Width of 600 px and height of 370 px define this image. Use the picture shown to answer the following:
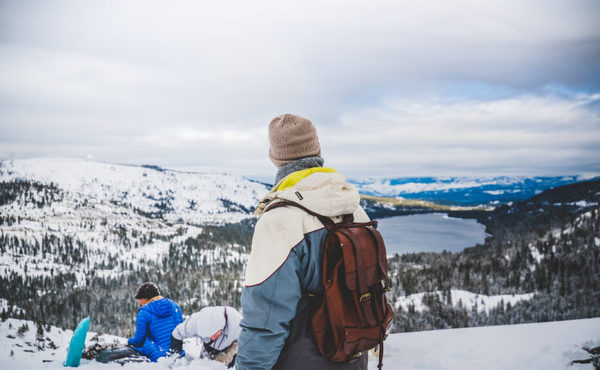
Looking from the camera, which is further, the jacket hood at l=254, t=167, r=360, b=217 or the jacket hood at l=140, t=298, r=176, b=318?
the jacket hood at l=140, t=298, r=176, b=318

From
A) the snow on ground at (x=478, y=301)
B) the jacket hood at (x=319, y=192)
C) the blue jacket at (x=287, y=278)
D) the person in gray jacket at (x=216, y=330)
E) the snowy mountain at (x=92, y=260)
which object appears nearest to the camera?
the blue jacket at (x=287, y=278)

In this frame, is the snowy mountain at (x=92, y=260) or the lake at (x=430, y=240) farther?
the lake at (x=430, y=240)

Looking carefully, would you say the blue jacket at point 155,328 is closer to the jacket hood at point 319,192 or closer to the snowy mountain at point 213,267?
the jacket hood at point 319,192

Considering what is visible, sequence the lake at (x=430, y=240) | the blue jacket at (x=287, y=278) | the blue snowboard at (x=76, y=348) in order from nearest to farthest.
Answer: the blue jacket at (x=287, y=278) < the blue snowboard at (x=76, y=348) < the lake at (x=430, y=240)

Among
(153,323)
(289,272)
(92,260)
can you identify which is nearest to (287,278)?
(289,272)

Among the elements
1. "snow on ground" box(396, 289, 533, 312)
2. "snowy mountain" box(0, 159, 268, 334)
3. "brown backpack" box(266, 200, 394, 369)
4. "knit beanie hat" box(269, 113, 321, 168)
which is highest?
"knit beanie hat" box(269, 113, 321, 168)

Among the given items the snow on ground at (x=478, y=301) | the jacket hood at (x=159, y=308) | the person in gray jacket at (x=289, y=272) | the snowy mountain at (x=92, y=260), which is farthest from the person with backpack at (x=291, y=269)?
the snowy mountain at (x=92, y=260)

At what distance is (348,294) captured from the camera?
2281 mm

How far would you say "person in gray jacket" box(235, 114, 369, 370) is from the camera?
212 cm

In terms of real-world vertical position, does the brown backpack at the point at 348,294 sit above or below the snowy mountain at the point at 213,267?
above

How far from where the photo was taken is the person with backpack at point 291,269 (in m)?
2.13

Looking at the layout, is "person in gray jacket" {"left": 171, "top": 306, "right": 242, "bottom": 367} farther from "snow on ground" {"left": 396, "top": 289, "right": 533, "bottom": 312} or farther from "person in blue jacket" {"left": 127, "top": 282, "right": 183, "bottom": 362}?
"snow on ground" {"left": 396, "top": 289, "right": 533, "bottom": 312}

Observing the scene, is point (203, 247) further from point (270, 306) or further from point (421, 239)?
point (270, 306)

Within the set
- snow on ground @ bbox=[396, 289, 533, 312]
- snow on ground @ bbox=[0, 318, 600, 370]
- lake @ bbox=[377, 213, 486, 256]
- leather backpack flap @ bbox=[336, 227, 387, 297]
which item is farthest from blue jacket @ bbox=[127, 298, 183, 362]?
lake @ bbox=[377, 213, 486, 256]
